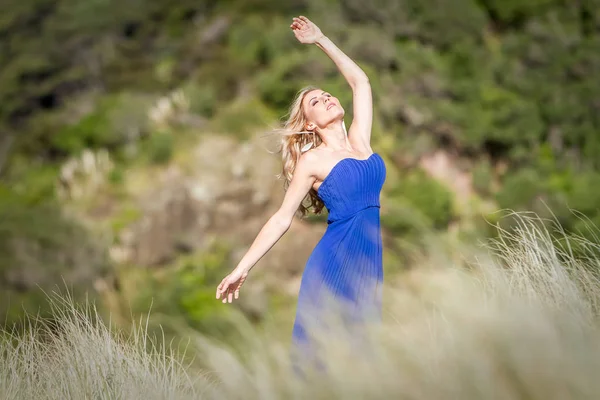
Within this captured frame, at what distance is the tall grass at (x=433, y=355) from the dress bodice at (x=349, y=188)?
26.5 inches

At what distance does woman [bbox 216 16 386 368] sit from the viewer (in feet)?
13.6

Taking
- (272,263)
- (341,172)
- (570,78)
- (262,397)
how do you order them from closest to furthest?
(262,397)
(341,172)
(272,263)
(570,78)

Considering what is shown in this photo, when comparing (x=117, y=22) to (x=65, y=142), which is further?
(x=117, y=22)

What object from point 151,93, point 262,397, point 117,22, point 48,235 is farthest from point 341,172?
point 117,22

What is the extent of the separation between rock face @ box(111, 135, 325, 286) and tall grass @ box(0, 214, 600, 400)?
17.7 metres

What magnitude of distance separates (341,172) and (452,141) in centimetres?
2300

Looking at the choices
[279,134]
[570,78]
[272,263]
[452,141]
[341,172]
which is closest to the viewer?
[341,172]

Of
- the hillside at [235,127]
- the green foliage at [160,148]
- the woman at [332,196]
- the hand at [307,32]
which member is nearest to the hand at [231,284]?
the woman at [332,196]

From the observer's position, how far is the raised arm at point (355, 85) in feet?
15.4

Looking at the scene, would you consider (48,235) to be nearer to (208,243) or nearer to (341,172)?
(208,243)

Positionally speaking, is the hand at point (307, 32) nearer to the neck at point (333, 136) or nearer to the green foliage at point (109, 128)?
the neck at point (333, 136)

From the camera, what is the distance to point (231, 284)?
164 inches

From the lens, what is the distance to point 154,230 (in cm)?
2297

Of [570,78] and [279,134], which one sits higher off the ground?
[279,134]
